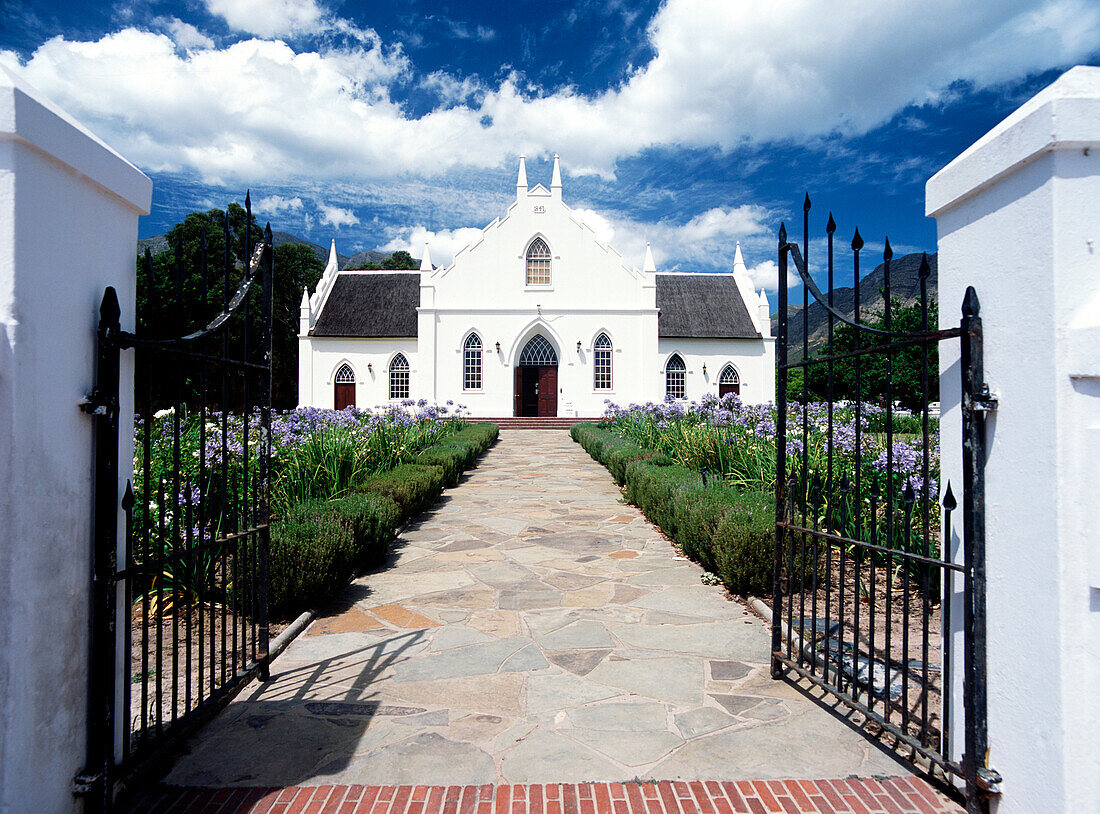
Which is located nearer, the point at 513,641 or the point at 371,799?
the point at 371,799

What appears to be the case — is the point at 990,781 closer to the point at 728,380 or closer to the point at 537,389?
the point at 537,389

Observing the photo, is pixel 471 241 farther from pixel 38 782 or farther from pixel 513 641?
pixel 38 782

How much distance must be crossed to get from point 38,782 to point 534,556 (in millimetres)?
4668

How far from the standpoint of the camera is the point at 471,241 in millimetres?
29719

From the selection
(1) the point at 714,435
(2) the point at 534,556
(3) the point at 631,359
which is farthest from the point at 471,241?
(2) the point at 534,556

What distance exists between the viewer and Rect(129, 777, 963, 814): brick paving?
2.57 m

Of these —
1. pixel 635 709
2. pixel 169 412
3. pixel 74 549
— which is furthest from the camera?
pixel 169 412

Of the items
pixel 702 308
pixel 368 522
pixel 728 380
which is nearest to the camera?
pixel 368 522

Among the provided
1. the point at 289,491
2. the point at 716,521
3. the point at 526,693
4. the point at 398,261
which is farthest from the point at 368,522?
the point at 398,261

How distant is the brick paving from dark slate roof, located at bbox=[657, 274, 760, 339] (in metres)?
29.1

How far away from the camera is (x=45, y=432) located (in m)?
2.17

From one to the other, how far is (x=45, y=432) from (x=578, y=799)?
7.36 feet

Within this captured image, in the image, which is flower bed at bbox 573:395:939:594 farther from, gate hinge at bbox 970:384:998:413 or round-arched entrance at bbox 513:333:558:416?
round-arched entrance at bbox 513:333:558:416

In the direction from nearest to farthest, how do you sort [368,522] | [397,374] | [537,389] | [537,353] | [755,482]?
[368,522] < [755,482] < [537,353] < [537,389] < [397,374]
